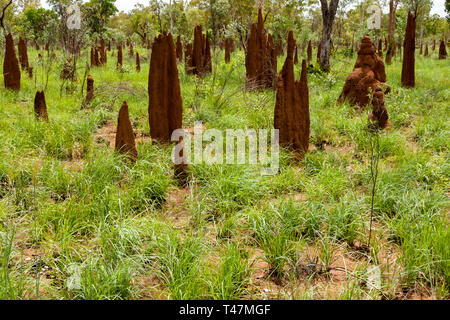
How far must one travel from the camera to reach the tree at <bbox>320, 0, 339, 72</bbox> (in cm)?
1081

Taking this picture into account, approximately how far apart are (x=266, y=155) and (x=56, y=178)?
251 cm

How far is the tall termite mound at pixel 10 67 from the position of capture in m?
7.58

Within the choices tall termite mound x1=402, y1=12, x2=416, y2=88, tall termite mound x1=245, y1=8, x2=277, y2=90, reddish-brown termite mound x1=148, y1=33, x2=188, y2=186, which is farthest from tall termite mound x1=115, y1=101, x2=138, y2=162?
tall termite mound x1=402, y1=12, x2=416, y2=88

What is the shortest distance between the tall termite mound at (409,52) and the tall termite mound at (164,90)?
7.61 m

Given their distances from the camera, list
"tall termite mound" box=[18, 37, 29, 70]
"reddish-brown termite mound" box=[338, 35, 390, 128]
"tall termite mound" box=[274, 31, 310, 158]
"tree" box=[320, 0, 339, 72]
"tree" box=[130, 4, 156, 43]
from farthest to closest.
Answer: "tree" box=[130, 4, 156, 43] → "tree" box=[320, 0, 339, 72] → "tall termite mound" box=[18, 37, 29, 70] → "reddish-brown termite mound" box=[338, 35, 390, 128] → "tall termite mound" box=[274, 31, 310, 158]

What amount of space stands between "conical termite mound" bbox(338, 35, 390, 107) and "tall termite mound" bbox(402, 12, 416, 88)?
103 inches

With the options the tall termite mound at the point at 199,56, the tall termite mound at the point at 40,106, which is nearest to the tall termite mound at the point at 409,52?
the tall termite mound at the point at 199,56

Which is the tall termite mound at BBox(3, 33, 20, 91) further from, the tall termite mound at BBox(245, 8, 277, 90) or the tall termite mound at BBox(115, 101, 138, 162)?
the tall termite mound at BBox(245, 8, 277, 90)

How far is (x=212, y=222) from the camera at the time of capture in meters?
3.28

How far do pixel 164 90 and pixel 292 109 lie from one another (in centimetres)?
169

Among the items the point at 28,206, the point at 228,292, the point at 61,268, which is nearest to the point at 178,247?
the point at 228,292

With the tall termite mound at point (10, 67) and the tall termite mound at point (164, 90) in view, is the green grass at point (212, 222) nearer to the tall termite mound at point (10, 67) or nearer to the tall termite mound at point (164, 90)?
the tall termite mound at point (164, 90)

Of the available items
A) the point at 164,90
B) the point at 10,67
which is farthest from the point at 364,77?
the point at 10,67

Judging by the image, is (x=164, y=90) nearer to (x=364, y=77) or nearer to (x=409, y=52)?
(x=364, y=77)
